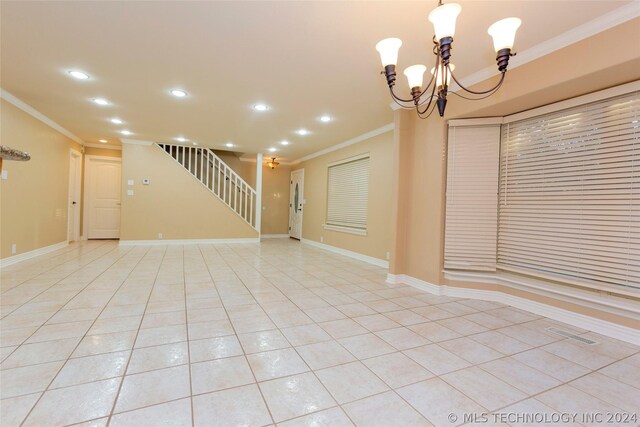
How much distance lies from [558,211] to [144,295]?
4.45m

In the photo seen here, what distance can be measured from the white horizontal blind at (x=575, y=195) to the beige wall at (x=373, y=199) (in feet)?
5.84

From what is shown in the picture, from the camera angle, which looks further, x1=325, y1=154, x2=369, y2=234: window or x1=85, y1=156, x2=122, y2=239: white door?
x1=85, y1=156, x2=122, y2=239: white door

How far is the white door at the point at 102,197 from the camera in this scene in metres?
7.27

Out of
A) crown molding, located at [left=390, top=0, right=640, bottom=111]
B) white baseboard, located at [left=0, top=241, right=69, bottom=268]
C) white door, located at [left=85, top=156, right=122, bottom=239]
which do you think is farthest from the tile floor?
white door, located at [left=85, top=156, right=122, bottom=239]

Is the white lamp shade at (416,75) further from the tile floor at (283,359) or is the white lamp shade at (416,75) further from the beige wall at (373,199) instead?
the beige wall at (373,199)

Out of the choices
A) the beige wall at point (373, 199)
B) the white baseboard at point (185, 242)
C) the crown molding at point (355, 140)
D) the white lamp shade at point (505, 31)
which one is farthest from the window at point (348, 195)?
the white lamp shade at point (505, 31)

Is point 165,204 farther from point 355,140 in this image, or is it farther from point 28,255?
point 355,140

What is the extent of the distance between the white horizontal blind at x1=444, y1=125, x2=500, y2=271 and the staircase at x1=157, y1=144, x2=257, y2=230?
223 inches

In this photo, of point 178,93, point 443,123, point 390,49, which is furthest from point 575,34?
point 178,93

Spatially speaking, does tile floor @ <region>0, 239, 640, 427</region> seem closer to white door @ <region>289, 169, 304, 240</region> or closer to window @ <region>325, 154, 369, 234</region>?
window @ <region>325, 154, 369, 234</region>

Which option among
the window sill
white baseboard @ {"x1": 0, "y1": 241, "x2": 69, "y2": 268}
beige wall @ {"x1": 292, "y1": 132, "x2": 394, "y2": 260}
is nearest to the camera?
white baseboard @ {"x1": 0, "y1": 241, "x2": 69, "y2": 268}

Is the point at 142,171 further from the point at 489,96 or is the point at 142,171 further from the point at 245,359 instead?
the point at 489,96

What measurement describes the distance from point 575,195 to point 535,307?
1193mm

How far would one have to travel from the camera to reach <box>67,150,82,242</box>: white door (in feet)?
21.1
